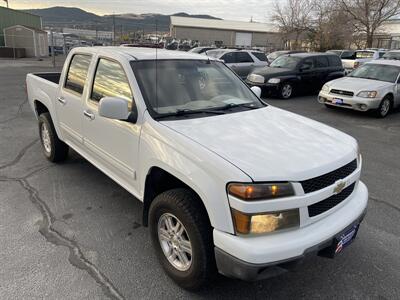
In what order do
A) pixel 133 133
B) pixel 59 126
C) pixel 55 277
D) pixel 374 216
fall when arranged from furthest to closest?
pixel 59 126, pixel 374 216, pixel 133 133, pixel 55 277

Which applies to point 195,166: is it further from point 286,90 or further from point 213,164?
point 286,90

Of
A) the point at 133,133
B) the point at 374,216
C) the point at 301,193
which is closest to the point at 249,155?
the point at 301,193

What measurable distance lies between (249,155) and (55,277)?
186cm

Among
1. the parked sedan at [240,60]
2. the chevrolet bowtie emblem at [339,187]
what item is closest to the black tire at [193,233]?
the chevrolet bowtie emblem at [339,187]

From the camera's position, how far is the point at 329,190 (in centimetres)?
244

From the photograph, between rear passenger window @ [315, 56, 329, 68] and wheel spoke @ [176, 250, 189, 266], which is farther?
rear passenger window @ [315, 56, 329, 68]

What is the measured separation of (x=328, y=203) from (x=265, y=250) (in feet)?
2.22

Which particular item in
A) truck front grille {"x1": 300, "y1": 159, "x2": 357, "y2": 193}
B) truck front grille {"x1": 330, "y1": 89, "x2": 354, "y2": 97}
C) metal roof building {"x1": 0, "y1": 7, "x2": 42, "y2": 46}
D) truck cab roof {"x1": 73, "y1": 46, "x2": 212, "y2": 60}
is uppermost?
metal roof building {"x1": 0, "y1": 7, "x2": 42, "y2": 46}

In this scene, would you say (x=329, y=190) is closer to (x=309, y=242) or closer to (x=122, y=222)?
(x=309, y=242)

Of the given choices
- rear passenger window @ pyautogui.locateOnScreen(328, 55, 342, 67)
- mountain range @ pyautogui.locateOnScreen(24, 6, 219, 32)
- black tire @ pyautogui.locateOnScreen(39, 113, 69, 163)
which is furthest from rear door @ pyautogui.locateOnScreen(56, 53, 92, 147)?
rear passenger window @ pyautogui.locateOnScreen(328, 55, 342, 67)

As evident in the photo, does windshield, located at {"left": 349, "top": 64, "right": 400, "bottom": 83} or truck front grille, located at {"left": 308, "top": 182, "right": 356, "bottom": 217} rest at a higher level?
windshield, located at {"left": 349, "top": 64, "right": 400, "bottom": 83}

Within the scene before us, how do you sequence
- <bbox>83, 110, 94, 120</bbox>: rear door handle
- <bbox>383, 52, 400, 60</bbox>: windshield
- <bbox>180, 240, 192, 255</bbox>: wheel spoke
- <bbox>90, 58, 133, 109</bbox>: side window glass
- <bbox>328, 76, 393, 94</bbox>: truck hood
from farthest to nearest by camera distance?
<bbox>383, 52, 400, 60</bbox>: windshield → <bbox>328, 76, 393, 94</bbox>: truck hood → <bbox>83, 110, 94, 120</bbox>: rear door handle → <bbox>90, 58, 133, 109</bbox>: side window glass → <bbox>180, 240, 192, 255</bbox>: wheel spoke

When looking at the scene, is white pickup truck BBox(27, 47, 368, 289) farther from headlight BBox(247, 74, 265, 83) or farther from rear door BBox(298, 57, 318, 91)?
rear door BBox(298, 57, 318, 91)

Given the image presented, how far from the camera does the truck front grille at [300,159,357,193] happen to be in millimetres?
2311
